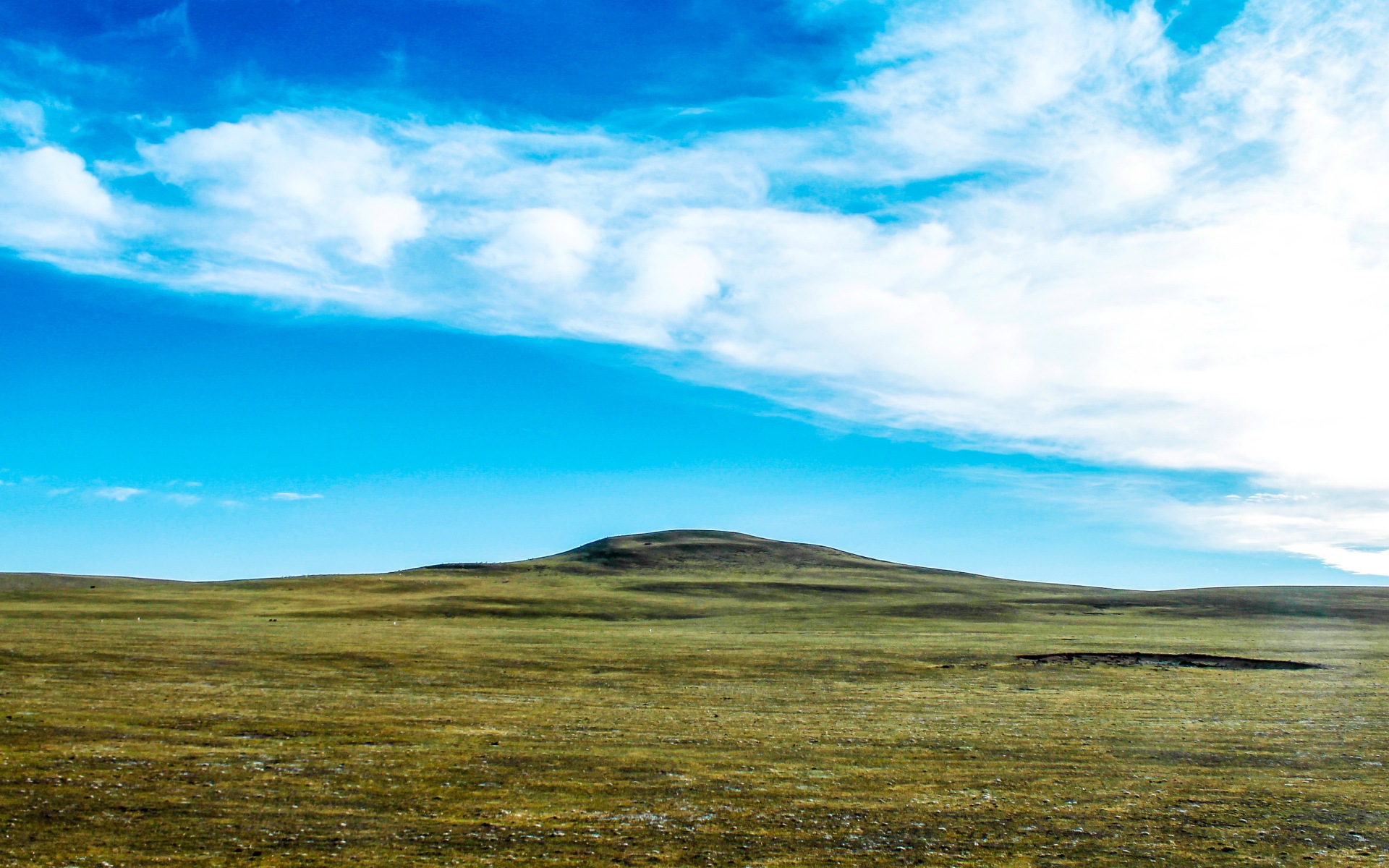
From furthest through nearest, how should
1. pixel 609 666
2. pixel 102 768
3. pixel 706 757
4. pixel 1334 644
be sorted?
pixel 1334 644 → pixel 609 666 → pixel 706 757 → pixel 102 768

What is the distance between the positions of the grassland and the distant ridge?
283 feet

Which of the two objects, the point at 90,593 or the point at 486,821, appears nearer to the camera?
the point at 486,821

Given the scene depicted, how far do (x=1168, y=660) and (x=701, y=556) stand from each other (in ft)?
356

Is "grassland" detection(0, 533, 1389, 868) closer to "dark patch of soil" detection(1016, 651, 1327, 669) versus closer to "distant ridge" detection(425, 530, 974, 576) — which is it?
"dark patch of soil" detection(1016, 651, 1327, 669)

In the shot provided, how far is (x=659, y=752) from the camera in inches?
917

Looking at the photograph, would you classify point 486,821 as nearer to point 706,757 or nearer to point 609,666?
point 706,757

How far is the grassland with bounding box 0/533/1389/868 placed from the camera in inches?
619

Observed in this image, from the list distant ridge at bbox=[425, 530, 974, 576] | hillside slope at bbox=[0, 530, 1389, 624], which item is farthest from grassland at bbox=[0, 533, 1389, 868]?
distant ridge at bbox=[425, 530, 974, 576]

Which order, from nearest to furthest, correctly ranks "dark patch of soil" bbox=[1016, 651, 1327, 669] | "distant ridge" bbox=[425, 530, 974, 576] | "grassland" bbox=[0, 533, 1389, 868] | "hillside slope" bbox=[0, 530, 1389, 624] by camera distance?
"grassland" bbox=[0, 533, 1389, 868] < "dark patch of soil" bbox=[1016, 651, 1327, 669] < "hillside slope" bbox=[0, 530, 1389, 624] < "distant ridge" bbox=[425, 530, 974, 576]

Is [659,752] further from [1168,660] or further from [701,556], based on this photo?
[701,556]

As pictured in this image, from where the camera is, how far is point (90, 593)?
8044 centimetres

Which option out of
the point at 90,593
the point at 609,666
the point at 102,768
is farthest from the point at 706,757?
the point at 90,593

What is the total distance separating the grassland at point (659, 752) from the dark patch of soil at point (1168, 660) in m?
2.45

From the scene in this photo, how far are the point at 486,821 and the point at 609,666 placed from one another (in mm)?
26048
